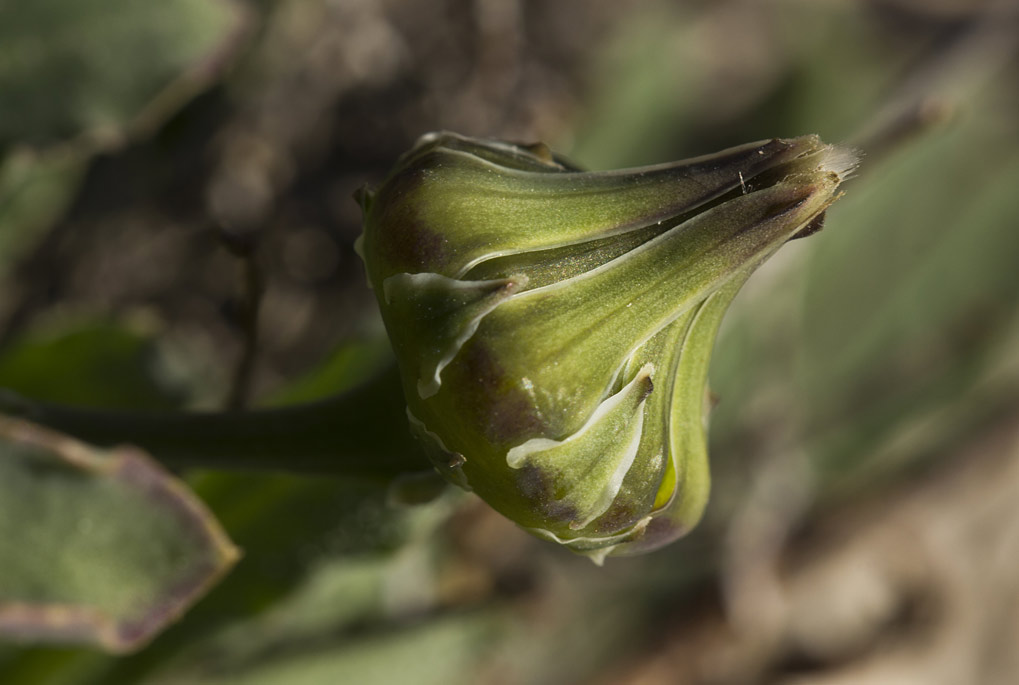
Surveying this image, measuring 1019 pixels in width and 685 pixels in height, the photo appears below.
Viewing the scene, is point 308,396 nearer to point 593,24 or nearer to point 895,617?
point 593,24

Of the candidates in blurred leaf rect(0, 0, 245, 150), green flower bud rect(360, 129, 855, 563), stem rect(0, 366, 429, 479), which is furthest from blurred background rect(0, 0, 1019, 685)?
green flower bud rect(360, 129, 855, 563)

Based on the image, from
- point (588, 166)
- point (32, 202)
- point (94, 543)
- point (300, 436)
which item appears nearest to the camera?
point (300, 436)

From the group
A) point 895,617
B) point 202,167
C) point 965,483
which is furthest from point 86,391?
point 965,483

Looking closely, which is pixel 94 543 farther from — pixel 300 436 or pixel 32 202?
pixel 32 202

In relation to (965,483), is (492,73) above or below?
above

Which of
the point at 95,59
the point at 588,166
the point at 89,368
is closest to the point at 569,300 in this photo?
the point at 95,59

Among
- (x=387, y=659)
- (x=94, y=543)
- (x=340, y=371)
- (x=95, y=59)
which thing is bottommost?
(x=387, y=659)
